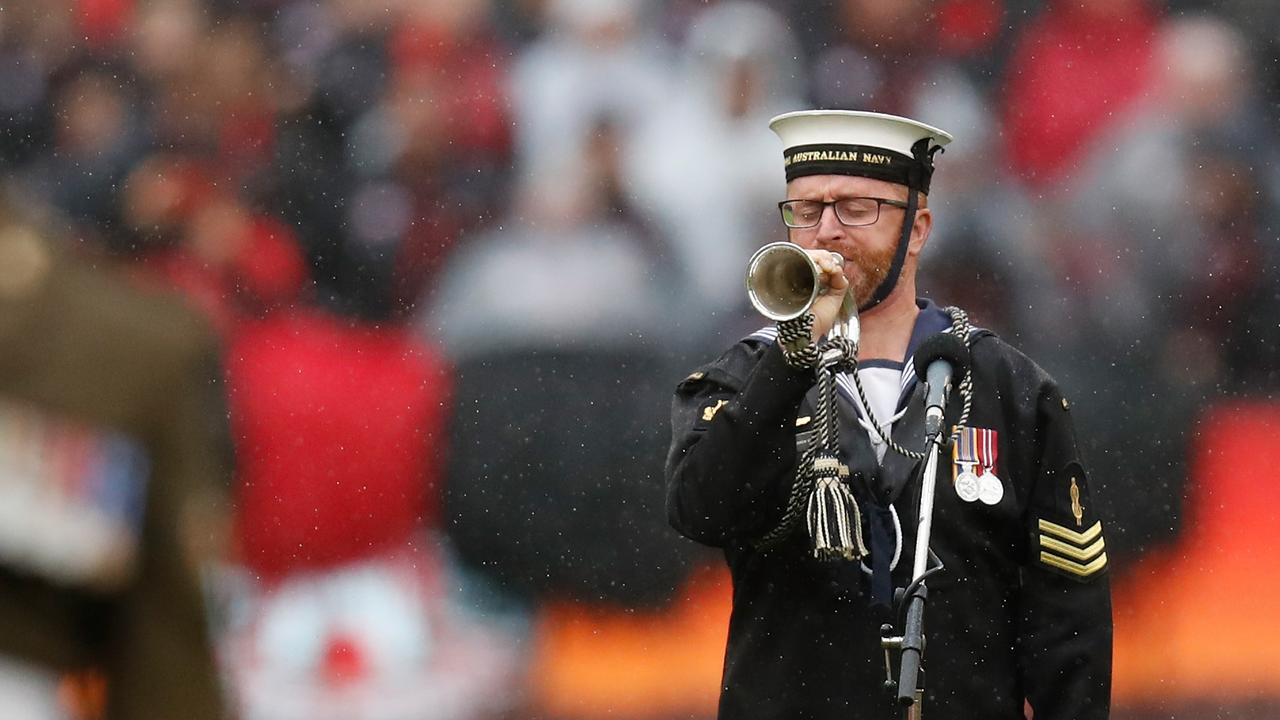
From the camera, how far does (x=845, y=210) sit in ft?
14.9

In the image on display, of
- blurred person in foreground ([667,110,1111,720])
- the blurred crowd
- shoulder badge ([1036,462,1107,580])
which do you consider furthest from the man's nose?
the blurred crowd

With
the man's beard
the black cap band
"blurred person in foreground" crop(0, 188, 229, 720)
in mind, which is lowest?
"blurred person in foreground" crop(0, 188, 229, 720)

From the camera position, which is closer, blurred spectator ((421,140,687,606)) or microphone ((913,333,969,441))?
microphone ((913,333,969,441))

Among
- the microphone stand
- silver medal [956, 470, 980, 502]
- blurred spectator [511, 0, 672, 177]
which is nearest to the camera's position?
the microphone stand

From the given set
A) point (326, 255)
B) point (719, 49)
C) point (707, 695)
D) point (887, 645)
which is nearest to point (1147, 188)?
point (719, 49)

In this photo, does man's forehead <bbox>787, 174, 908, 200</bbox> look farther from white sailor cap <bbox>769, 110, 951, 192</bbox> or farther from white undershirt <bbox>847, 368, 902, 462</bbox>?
white undershirt <bbox>847, 368, 902, 462</bbox>

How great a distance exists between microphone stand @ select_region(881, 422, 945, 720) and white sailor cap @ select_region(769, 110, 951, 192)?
697 mm

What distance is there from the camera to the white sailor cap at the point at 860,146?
4574 mm

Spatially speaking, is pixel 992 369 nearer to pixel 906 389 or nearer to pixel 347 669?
pixel 906 389

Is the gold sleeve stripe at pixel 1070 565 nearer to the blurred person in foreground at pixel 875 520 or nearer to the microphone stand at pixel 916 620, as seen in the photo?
the blurred person in foreground at pixel 875 520

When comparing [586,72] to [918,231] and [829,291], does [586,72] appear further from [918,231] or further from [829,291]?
[829,291]

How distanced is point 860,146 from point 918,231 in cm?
23

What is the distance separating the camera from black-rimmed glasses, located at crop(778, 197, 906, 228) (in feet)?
14.9

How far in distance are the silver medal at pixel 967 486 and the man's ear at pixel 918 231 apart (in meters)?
0.56
